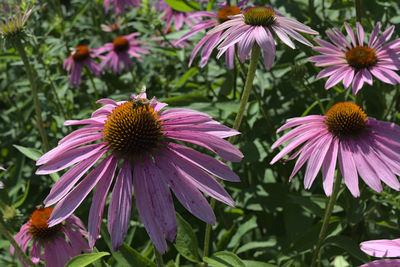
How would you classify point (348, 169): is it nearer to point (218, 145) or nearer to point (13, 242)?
point (218, 145)

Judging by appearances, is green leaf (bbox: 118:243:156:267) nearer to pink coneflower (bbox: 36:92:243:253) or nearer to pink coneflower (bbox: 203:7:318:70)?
pink coneflower (bbox: 36:92:243:253)

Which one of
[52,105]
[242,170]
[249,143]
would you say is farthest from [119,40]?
[249,143]

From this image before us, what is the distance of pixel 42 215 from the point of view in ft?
5.35

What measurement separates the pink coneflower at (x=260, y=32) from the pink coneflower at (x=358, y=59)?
37cm

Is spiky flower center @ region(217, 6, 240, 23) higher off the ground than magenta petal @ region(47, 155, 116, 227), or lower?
higher

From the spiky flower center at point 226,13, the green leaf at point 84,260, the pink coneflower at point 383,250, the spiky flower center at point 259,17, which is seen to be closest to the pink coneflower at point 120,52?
the spiky flower center at point 226,13

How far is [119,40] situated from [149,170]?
253 centimetres

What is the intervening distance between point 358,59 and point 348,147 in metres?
0.55

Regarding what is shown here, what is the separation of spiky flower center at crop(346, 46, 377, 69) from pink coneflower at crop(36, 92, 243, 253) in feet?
2.97

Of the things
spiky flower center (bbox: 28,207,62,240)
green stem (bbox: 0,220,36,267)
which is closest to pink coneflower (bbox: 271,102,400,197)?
green stem (bbox: 0,220,36,267)

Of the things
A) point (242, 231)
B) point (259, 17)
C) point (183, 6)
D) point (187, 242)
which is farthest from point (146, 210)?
point (183, 6)

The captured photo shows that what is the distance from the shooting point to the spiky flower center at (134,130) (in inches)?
47.3

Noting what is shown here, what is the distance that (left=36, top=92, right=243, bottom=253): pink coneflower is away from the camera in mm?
998

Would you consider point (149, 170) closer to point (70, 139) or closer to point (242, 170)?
point (70, 139)
